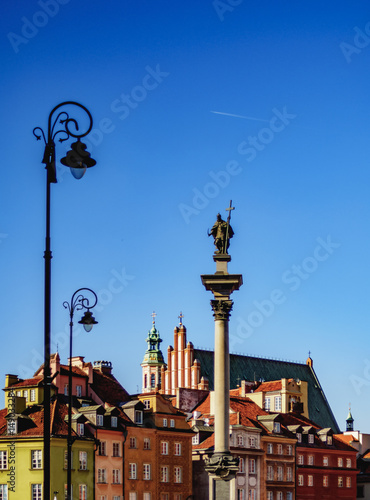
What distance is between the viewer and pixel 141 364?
11831cm

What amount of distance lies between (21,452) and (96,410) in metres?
7.16

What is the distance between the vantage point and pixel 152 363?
11681 cm

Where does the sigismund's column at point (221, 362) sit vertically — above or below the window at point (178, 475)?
above

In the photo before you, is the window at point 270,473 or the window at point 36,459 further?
the window at point 270,473

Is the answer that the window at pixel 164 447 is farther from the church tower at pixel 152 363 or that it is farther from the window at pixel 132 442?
the church tower at pixel 152 363

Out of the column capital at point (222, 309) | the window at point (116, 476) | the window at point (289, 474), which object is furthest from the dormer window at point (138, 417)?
the column capital at point (222, 309)

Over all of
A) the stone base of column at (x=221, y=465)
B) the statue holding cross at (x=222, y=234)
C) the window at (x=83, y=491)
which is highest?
the statue holding cross at (x=222, y=234)

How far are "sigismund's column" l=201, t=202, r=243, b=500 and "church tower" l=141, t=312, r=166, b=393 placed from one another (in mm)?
78707

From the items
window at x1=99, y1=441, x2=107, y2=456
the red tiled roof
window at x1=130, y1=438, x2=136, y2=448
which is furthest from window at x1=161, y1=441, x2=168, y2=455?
window at x1=99, y1=441, x2=107, y2=456

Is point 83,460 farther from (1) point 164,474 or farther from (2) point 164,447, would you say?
(2) point 164,447

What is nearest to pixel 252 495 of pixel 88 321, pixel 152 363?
pixel 152 363

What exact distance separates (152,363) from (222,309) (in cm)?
8138

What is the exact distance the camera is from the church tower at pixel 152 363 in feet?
380

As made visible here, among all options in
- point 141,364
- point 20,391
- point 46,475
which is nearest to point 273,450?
point 20,391
